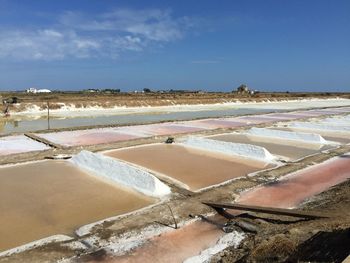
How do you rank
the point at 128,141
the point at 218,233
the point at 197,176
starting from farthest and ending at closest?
the point at 128,141, the point at 197,176, the point at 218,233

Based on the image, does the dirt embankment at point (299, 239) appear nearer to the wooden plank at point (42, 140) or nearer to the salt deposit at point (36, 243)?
the salt deposit at point (36, 243)

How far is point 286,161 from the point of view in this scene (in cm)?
1061

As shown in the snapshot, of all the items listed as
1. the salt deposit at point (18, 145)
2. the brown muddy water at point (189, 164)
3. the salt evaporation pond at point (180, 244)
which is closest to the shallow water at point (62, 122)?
the salt deposit at point (18, 145)

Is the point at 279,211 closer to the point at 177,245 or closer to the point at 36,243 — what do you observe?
the point at 177,245

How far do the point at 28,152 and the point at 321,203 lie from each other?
8.89 metres

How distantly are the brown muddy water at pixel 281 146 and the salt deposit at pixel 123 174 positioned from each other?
5.04m

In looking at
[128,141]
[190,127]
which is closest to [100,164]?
[128,141]

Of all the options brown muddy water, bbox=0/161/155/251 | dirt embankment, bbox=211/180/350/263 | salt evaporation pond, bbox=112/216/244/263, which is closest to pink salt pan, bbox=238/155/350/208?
dirt embankment, bbox=211/180/350/263

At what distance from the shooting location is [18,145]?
43.8 ft

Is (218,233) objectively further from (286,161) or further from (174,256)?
(286,161)

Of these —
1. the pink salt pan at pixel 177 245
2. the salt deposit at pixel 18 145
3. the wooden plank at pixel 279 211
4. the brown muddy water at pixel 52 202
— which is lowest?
the pink salt pan at pixel 177 245

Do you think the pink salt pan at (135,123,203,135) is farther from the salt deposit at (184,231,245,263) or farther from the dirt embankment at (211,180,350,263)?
the salt deposit at (184,231,245,263)

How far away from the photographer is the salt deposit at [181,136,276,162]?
10844mm

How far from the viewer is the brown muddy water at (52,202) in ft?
19.3
